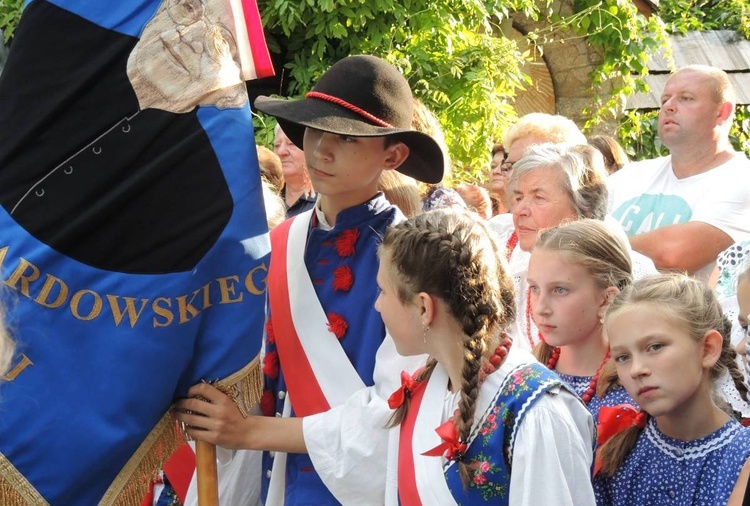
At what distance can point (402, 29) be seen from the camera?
24.3ft

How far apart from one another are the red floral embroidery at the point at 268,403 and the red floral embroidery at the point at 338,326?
1.10 feet

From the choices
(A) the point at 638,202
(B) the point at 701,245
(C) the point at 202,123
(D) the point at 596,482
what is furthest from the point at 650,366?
(A) the point at 638,202

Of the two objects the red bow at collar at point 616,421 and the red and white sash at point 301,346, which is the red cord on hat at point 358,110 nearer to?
the red and white sash at point 301,346

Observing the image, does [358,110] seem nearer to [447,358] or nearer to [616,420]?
[447,358]

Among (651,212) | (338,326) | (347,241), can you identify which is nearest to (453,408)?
(338,326)

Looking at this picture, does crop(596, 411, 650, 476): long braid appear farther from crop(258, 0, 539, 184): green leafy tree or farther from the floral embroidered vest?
crop(258, 0, 539, 184): green leafy tree

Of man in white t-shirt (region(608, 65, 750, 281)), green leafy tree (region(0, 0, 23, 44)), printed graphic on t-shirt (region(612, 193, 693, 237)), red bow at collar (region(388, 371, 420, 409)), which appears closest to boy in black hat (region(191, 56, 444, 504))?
red bow at collar (region(388, 371, 420, 409))

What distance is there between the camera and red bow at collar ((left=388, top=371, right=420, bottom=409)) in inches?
101

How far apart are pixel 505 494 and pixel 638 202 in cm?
262

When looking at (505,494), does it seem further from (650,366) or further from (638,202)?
(638,202)

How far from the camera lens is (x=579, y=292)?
2.99 meters

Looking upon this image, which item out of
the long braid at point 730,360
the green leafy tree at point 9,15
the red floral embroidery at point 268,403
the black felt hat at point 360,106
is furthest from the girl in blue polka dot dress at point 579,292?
the green leafy tree at point 9,15

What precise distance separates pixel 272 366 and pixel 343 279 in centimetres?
36

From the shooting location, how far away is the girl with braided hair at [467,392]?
2209mm
